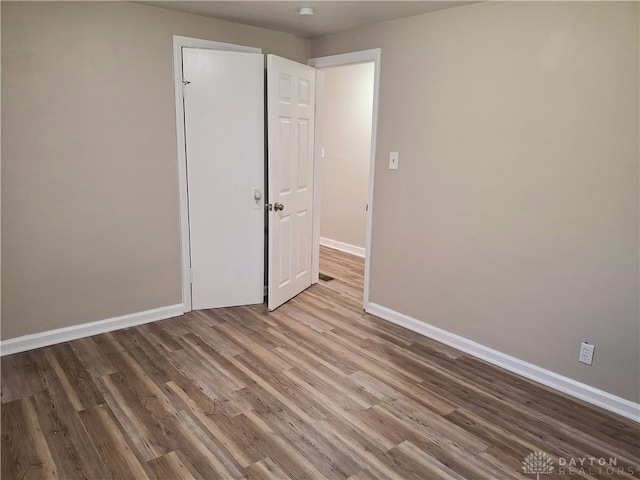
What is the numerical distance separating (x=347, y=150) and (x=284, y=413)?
3.75 metres

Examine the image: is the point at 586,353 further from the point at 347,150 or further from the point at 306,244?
the point at 347,150

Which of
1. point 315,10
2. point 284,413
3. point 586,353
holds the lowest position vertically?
point 284,413

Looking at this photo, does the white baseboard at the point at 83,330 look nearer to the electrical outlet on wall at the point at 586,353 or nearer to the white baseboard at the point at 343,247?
the white baseboard at the point at 343,247

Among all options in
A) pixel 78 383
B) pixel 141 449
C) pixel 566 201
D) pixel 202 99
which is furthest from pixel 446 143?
pixel 78 383

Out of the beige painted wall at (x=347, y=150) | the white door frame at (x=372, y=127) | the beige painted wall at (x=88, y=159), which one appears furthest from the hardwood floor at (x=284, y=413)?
the beige painted wall at (x=347, y=150)

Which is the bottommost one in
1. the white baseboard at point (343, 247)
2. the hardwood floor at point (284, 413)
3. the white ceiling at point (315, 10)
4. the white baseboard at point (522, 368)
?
the hardwood floor at point (284, 413)

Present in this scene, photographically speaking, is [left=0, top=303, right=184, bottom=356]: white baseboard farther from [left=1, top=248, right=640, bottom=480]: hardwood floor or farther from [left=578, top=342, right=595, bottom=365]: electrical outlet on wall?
[left=578, top=342, right=595, bottom=365]: electrical outlet on wall

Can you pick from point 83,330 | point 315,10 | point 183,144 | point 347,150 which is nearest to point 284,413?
point 83,330

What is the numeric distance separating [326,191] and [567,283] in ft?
11.9

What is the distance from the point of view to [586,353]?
2568mm

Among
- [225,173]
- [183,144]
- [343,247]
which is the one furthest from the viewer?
[343,247]

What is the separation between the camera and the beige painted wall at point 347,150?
5285mm

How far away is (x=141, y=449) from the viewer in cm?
211

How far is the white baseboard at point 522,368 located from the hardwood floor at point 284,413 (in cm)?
6
